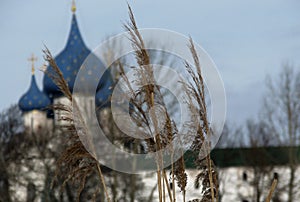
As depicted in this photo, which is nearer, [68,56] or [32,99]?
[68,56]

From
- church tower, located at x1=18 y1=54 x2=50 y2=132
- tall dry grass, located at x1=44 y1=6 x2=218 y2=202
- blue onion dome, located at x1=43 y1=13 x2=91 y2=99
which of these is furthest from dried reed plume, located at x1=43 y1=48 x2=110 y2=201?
church tower, located at x1=18 y1=54 x2=50 y2=132

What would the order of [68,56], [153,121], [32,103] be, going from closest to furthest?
[153,121] → [68,56] → [32,103]

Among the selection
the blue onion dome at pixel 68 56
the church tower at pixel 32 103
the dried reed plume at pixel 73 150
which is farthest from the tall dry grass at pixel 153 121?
the church tower at pixel 32 103

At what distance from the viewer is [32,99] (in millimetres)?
41031

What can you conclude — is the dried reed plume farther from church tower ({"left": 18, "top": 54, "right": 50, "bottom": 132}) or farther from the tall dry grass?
church tower ({"left": 18, "top": 54, "right": 50, "bottom": 132})

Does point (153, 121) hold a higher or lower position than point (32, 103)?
lower

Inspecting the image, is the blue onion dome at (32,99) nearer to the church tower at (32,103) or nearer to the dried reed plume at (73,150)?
the church tower at (32,103)

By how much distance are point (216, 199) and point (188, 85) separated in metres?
0.76

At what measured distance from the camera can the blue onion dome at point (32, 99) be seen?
40.5 meters

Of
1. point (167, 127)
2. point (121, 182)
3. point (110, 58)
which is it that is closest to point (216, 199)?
point (167, 127)

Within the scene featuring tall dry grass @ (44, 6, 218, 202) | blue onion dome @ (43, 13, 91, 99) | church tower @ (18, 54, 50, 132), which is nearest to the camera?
tall dry grass @ (44, 6, 218, 202)

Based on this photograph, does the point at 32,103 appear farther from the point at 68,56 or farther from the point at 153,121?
the point at 153,121

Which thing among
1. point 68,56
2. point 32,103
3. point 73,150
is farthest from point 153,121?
point 32,103

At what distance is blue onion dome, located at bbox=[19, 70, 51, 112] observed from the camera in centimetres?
4053
